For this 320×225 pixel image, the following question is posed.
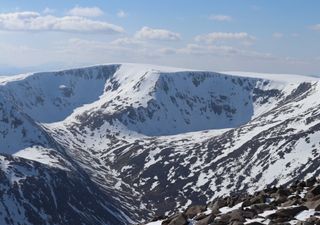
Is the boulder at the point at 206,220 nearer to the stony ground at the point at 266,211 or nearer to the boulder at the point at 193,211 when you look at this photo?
the stony ground at the point at 266,211

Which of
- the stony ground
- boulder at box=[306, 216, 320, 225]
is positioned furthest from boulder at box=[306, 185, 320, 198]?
boulder at box=[306, 216, 320, 225]

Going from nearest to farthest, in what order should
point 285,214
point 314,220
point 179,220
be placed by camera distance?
point 314,220, point 285,214, point 179,220

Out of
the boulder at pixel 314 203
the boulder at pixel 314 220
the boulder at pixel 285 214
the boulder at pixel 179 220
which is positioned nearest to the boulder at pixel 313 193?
the boulder at pixel 314 203

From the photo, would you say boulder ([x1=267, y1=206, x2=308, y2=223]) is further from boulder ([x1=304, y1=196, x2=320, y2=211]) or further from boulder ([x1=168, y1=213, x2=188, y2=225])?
boulder ([x1=168, y1=213, x2=188, y2=225])

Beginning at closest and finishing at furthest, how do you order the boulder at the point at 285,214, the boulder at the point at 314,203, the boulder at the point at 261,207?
the boulder at the point at 285,214 → the boulder at the point at 314,203 → the boulder at the point at 261,207

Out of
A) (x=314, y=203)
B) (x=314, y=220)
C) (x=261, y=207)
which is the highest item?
(x=314, y=220)

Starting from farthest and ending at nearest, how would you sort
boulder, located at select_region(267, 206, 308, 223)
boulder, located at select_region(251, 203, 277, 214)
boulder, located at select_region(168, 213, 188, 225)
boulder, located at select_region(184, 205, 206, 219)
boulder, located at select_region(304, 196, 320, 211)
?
boulder, located at select_region(184, 205, 206, 219)
boulder, located at select_region(168, 213, 188, 225)
boulder, located at select_region(251, 203, 277, 214)
boulder, located at select_region(304, 196, 320, 211)
boulder, located at select_region(267, 206, 308, 223)

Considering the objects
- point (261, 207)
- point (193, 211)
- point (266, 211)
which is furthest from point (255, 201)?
point (193, 211)

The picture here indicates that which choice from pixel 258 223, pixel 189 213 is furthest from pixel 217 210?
pixel 258 223

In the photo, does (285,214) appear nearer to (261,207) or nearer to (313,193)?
(261,207)
